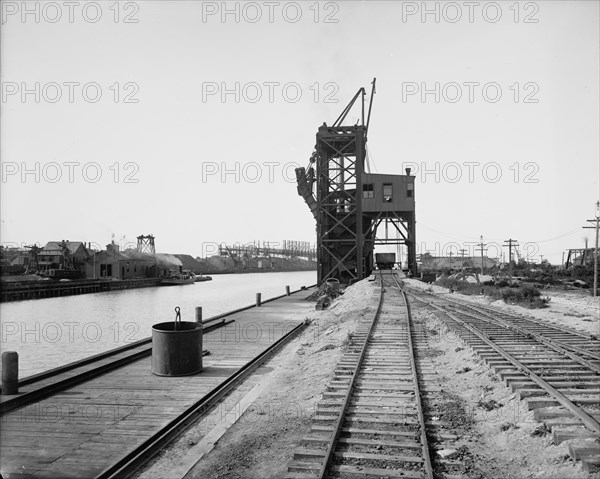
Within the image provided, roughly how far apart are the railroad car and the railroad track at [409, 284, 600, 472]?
47987mm

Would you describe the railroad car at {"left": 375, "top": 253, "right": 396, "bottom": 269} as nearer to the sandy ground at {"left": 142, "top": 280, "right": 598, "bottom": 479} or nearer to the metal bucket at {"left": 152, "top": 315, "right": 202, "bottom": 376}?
the sandy ground at {"left": 142, "top": 280, "right": 598, "bottom": 479}

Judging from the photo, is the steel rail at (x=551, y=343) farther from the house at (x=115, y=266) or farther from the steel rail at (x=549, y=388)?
the house at (x=115, y=266)

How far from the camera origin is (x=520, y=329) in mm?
13047

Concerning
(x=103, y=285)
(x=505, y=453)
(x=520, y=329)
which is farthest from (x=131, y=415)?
(x=103, y=285)

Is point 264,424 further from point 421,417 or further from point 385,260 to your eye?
point 385,260

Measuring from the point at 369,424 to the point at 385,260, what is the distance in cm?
5811

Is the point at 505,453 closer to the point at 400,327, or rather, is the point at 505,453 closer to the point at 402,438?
the point at 402,438

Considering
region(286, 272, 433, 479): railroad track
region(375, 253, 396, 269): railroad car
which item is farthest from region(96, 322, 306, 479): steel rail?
region(375, 253, 396, 269): railroad car

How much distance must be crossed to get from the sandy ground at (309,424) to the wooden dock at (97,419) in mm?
853

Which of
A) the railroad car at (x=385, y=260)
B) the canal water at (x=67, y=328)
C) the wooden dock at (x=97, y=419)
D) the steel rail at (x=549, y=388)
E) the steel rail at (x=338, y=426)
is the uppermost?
the railroad car at (x=385, y=260)

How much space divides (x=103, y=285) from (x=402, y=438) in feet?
238

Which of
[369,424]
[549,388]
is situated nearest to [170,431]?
[369,424]

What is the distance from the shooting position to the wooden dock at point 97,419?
635 centimetres

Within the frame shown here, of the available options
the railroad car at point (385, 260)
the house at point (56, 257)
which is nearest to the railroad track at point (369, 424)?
the railroad car at point (385, 260)
